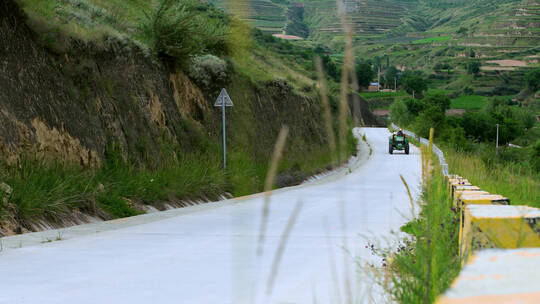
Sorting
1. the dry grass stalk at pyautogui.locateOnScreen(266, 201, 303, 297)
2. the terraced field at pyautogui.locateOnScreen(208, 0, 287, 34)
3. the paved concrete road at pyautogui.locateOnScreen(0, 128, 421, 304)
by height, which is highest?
the terraced field at pyautogui.locateOnScreen(208, 0, 287, 34)

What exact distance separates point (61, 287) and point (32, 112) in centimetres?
739

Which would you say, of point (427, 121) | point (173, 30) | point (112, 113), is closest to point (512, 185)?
point (112, 113)

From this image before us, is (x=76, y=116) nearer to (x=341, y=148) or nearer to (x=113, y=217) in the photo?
(x=113, y=217)

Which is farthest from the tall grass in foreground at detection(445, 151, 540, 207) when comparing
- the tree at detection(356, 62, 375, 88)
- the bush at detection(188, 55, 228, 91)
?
the bush at detection(188, 55, 228, 91)

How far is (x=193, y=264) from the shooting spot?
7762mm

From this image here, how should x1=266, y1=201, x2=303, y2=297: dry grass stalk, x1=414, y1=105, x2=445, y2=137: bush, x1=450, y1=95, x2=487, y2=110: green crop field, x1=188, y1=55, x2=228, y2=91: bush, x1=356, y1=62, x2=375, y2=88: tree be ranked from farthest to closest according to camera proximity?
x1=450, y1=95, x2=487, y2=110: green crop field, x1=414, y1=105, x2=445, y2=137: bush, x1=188, y1=55, x2=228, y2=91: bush, x1=356, y1=62, x2=375, y2=88: tree, x1=266, y1=201, x2=303, y2=297: dry grass stalk

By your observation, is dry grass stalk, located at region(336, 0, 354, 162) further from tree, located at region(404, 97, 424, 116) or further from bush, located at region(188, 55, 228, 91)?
tree, located at region(404, 97, 424, 116)

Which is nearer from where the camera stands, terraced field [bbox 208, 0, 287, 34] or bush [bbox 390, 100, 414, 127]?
terraced field [bbox 208, 0, 287, 34]

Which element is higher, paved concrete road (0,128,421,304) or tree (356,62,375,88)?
tree (356,62,375,88)

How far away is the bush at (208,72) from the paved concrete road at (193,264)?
12160 mm

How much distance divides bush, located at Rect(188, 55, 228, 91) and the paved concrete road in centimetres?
1216

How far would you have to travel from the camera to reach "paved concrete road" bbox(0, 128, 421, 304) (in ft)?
19.4

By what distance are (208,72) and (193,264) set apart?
18.3 meters

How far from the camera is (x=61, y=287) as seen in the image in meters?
6.38
